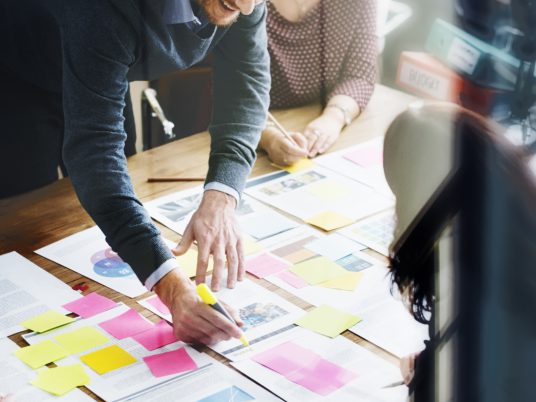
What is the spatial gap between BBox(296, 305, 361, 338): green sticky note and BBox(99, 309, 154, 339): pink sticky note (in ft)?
0.78

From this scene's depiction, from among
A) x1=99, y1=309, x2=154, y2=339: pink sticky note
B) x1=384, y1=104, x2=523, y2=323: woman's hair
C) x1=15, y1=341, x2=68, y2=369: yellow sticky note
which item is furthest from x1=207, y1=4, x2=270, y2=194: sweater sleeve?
x1=384, y1=104, x2=523, y2=323: woman's hair

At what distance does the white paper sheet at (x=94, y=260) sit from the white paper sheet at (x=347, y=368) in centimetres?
28

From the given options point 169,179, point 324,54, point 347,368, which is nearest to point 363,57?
point 324,54

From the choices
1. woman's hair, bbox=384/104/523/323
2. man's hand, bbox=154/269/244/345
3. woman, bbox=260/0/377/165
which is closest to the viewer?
woman's hair, bbox=384/104/523/323

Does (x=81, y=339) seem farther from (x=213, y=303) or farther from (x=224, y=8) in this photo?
(x=224, y=8)

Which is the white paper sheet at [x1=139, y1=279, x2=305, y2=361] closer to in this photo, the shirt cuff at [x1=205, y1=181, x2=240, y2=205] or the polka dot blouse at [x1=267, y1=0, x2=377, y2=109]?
the shirt cuff at [x1=205, y1=181, x2=240, y2=205]

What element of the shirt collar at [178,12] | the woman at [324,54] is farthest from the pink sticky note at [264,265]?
the woman at [324,54]

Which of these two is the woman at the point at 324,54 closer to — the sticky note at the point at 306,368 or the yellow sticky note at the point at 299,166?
the yellow sticky note at the point at 299,166

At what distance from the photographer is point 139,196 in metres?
1.57

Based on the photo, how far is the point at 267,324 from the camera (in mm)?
1229

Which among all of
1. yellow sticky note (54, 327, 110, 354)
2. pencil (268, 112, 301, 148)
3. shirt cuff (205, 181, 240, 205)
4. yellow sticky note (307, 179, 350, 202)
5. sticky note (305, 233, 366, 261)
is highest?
shirt cuff (205, 181, 240, 205)

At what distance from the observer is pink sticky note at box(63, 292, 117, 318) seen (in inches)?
49.1

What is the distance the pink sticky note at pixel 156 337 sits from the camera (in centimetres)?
118

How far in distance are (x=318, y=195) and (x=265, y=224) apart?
160 mm
